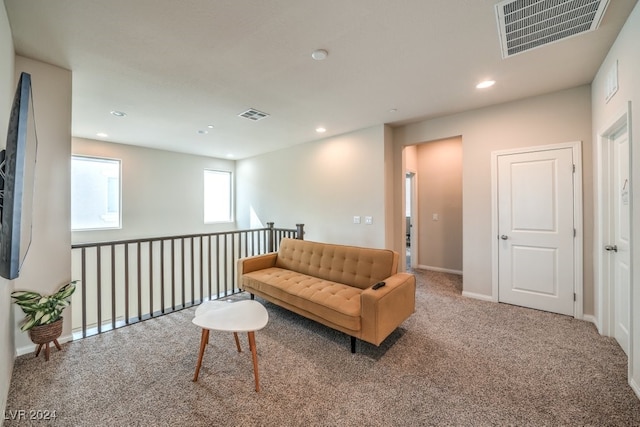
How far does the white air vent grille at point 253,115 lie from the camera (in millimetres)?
3566

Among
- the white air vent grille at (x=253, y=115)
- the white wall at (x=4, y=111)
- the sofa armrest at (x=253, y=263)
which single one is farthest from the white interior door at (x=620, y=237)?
the white wall at (x=4, y=111)

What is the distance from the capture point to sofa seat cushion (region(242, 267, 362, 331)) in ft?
7.52

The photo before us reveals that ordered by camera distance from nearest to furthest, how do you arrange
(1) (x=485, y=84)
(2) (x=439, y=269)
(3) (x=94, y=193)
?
(1) (x=485, y=84), (3) (x=94, y=193), (2) (x=439, y=269)

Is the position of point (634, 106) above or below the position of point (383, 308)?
above

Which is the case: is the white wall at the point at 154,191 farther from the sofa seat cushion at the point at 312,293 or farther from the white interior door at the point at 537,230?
the white interior door at the point at 537,230

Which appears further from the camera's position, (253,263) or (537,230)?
(253,263)

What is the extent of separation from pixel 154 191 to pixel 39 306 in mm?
3835

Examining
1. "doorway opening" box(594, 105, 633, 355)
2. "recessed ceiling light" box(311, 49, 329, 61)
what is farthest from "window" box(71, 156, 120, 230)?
"doorway opening" box(594, 105, 633, 355)

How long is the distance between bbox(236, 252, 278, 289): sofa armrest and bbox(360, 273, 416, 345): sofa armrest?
1.86 metres

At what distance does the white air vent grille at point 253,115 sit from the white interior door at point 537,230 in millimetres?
3335

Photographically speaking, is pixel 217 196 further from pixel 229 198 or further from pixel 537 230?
pixel 537 230

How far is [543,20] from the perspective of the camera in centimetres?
185

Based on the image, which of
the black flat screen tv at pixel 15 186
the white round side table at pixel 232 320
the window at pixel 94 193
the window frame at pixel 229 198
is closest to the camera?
the black flat screen tv at pixel 15 186

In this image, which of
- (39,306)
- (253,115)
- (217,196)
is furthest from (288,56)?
(217,196)
